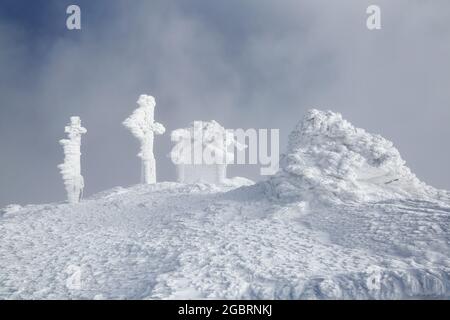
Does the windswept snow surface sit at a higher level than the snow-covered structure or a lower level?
lower

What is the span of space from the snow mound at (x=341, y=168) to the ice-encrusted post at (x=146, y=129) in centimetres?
1591

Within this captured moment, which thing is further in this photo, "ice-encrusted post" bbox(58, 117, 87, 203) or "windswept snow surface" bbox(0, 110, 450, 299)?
"ice-encrusted post" bbox(58, 117, 87, 203)

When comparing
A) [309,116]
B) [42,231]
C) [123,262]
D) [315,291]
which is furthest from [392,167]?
[42,231]

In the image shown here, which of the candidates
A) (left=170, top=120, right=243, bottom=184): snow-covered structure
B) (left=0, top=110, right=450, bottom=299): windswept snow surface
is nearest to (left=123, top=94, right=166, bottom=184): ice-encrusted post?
(left=170, top=120, right=243, bottom=184): snow-covered structure

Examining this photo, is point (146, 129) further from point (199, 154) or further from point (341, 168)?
point (341, 168)

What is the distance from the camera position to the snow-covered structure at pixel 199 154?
40750 mm

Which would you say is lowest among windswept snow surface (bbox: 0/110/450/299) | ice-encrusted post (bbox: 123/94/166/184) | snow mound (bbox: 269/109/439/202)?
windswept snow surface (bbox: 0/110/450/299)

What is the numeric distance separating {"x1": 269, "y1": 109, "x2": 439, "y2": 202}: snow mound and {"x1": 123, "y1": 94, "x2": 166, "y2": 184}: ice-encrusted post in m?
15.9

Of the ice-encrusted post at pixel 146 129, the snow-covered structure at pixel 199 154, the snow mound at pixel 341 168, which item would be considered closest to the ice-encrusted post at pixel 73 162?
the ice-encrusted post at pixel 146 129

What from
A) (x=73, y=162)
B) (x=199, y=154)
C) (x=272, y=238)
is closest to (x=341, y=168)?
(x=272, y=238)

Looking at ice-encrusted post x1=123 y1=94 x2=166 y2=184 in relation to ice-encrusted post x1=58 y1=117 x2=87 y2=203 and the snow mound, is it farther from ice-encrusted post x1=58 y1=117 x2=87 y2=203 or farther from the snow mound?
the snow mound

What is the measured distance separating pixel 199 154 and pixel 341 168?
22.3 m

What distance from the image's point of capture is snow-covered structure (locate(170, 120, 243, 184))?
40.8 meters

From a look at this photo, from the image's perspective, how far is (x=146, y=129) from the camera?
35.4 m
